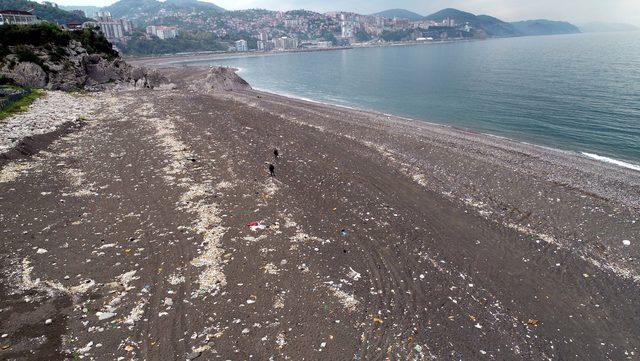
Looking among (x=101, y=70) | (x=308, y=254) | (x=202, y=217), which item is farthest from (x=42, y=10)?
(x=308, y=254)

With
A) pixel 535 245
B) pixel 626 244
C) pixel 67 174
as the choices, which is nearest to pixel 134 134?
pixel 67 174

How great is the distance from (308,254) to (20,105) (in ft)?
110

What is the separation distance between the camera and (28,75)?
4194 cm

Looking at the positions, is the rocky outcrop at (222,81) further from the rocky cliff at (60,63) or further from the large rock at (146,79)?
the rocky cliff at (60,63)

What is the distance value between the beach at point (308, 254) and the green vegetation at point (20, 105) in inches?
256

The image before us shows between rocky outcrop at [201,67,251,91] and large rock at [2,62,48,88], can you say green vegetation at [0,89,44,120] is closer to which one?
large rock at [2,62,48,88]

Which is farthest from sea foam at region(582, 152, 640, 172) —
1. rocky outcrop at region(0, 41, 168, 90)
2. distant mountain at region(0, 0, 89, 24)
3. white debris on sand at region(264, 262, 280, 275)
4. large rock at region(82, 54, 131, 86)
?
distant mountain at region(0, 0, 89, 24)

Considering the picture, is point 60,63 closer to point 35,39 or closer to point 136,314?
point 35,39

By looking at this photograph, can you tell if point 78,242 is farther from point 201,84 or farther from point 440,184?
point 201,84

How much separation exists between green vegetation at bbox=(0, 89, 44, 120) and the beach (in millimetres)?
6506

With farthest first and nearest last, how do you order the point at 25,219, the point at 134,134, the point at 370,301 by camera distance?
1. the point at 134,134
2. the point at 25,219
3. the point at 370,301

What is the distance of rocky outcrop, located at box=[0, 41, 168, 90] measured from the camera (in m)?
41.8

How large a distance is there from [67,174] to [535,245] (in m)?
21.7

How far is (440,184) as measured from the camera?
18609mm
